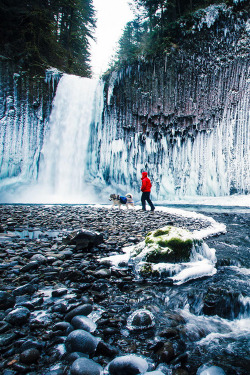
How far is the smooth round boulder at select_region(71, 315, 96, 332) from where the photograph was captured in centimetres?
171

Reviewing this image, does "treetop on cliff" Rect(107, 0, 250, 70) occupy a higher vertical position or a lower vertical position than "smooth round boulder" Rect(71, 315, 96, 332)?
higher

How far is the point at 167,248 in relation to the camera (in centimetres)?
327

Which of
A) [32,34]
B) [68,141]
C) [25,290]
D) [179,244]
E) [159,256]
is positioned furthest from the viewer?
[32,34]

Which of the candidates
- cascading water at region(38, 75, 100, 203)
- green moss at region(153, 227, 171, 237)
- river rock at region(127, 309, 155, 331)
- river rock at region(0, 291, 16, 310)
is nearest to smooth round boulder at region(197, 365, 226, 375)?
river rock at region(127, 309, 155, 331)

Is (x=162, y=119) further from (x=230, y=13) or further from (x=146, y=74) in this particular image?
(x=230, y=13)

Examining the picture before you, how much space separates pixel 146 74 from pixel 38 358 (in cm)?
2021

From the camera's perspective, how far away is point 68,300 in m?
2.12

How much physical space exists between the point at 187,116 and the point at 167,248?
Answer: 52.9ft

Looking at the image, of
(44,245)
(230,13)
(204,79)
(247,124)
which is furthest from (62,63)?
(44,245)

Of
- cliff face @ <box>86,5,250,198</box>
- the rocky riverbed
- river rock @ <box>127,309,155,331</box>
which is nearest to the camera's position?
the rocky riverbed

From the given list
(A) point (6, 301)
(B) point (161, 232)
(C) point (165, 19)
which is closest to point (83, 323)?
(A) point (6, 301)

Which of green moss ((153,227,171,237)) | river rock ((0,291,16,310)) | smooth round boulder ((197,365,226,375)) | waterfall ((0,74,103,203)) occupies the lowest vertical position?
smooth round boulder ((197,365,226,375))

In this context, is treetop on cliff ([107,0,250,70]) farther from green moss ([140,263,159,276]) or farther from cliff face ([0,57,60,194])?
green moss ([140,263,159,276])

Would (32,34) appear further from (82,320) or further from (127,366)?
(127,366)
